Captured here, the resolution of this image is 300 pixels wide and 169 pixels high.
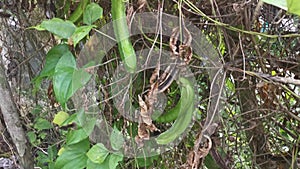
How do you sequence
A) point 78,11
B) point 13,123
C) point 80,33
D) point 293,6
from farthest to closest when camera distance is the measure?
point 13,123
point 78,11
point 80,33
point 293,6

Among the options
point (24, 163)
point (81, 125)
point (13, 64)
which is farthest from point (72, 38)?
point (13, 64)

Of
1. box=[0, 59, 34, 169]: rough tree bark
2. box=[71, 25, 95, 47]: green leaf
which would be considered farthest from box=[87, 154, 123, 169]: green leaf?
box=[0, 59, 34, 169]: rough tree bark

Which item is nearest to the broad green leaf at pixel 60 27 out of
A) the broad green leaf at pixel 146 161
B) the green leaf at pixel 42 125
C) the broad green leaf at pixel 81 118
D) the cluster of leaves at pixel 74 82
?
the cluster of leaves at pixel 74 82

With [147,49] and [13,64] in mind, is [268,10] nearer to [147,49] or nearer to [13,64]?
[147,49]

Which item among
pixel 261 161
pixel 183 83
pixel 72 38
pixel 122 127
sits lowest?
pixel 261 161

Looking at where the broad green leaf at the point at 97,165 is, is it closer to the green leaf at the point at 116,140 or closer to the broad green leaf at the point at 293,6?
the green leaf at the point at 116,140

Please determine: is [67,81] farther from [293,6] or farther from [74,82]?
[293,6]

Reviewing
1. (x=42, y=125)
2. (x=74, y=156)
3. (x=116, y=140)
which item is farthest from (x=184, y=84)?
(x=42, y=125)
